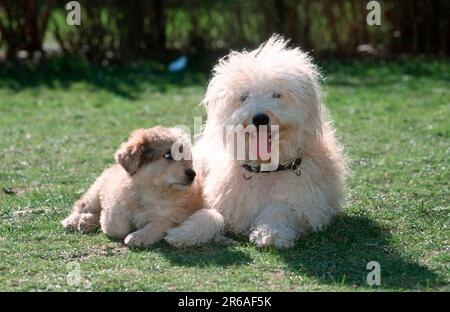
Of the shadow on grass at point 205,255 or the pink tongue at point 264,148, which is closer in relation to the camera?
the shadow on grass at point 205,255

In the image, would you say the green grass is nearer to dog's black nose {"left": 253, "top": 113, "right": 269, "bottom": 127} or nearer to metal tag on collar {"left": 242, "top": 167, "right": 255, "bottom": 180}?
metal tag on collar {"left": 242, "top": 167, "right": 255, "bottom": 180}

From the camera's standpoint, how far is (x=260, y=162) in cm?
602

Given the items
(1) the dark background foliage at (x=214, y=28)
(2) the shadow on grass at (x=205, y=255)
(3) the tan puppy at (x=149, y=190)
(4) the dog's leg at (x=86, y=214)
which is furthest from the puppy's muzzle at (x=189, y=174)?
(1) the dark background foliage at (x=214, y=28)

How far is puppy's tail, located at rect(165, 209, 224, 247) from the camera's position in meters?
5.76

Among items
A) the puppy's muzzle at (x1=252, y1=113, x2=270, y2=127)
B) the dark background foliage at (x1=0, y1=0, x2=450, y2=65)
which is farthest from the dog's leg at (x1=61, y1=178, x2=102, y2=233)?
the dark background foliage at (x1=0, y1=0, x2=450, y2=65)

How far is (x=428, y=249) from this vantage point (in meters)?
5.76

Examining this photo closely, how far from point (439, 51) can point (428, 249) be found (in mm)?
8604

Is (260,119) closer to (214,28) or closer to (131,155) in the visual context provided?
(131,155)

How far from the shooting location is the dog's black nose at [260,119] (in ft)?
18.7

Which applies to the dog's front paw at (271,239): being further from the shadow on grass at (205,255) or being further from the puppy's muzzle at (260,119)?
the puppy's muzzle at (260,119)

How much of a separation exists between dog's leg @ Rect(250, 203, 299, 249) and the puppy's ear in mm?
890

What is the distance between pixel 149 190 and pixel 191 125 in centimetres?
411
